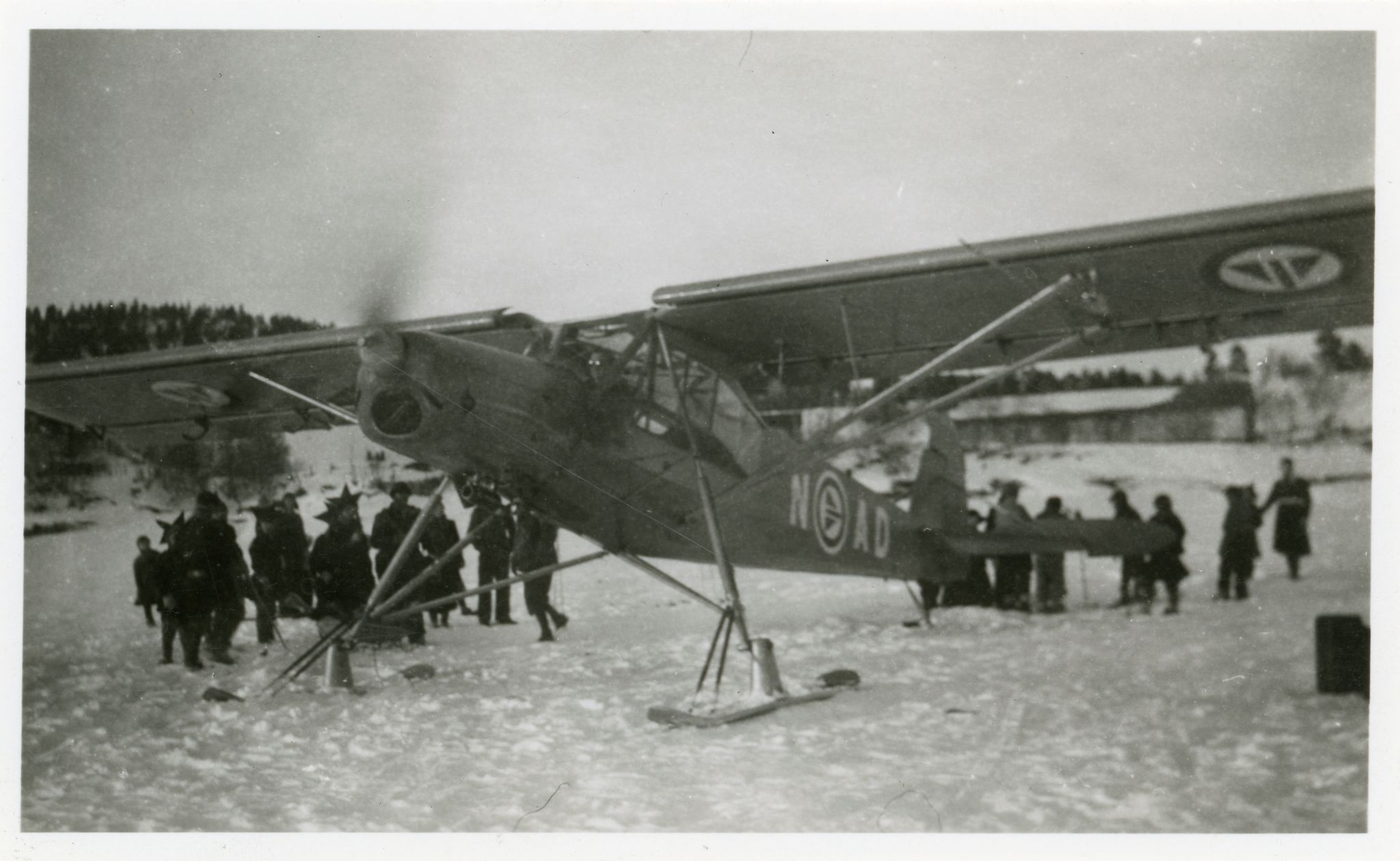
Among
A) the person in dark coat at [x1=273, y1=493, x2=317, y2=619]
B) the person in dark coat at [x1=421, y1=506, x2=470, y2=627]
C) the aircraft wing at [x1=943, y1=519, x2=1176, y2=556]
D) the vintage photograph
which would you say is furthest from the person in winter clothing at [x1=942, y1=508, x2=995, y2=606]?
the person in dark coat at [x1=273, y1=493, x2=317, y2=619]

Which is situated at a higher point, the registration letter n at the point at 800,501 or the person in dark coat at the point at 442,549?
the registration letter n at the point at 800,501

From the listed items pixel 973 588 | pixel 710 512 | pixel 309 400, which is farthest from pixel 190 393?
pixel 973 588

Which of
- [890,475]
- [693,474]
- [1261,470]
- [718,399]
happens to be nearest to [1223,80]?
[1261,470]

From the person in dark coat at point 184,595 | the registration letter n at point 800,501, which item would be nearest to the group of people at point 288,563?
the person in dark coat at point 184,595

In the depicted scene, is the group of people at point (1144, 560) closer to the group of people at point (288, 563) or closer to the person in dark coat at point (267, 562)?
the group of people at point (288, 563)

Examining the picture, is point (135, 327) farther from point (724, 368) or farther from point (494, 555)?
point (724, 368)

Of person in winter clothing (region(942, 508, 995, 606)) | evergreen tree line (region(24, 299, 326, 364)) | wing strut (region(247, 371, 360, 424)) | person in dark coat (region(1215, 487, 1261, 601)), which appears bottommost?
person in winter clothing (region(942, 508, 995, 606))

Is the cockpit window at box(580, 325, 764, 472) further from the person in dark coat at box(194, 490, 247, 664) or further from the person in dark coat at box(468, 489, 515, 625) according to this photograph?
the person in dark coat at box(194, 490, 247, 664)
